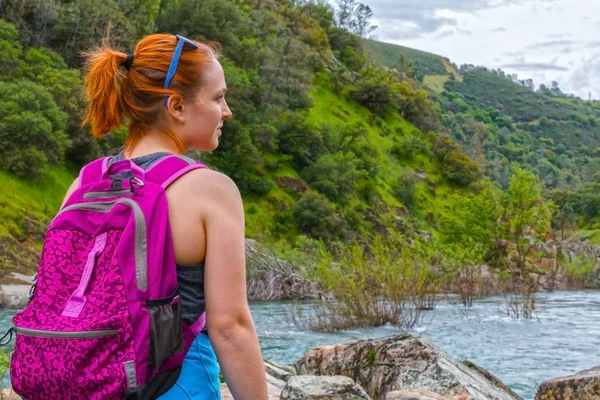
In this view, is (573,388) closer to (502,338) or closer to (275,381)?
(275,381)

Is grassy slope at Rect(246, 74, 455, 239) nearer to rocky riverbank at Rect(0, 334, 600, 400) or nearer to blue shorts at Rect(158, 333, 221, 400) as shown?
rocky riverbank at Rect(0, 334, 600, 400)

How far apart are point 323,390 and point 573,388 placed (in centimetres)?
269

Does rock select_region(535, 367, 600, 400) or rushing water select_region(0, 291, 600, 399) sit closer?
rock select_region(535, 367, 600, 400)

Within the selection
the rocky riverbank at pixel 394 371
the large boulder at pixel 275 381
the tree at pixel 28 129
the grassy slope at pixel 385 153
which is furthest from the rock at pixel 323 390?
the grassy slope at pixel 385 153

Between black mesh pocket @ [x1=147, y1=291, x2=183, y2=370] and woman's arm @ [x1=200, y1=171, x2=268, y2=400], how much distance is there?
0.37ft

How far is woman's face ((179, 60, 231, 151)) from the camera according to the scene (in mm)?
2242

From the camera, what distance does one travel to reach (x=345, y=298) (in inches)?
720

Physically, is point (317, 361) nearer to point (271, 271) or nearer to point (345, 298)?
point (345, 298)

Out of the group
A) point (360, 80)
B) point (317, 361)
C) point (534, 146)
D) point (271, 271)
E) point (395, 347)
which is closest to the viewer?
point (395, 347)

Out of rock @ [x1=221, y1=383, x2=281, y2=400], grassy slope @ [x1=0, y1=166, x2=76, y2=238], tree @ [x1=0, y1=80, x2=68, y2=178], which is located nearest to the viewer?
rock @ [x1=221, y1=383, x2=281, y2=400]

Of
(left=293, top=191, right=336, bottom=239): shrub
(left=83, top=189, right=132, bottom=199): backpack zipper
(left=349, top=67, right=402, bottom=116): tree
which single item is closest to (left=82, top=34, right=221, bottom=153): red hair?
(left=83, top=189, right=132, bottom=199): backpack zipper

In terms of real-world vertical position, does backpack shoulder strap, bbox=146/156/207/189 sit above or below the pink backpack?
above

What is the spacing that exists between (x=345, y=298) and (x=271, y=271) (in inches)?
496

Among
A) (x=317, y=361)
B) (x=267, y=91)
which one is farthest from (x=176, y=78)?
(x=267, y=91)
